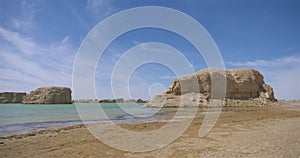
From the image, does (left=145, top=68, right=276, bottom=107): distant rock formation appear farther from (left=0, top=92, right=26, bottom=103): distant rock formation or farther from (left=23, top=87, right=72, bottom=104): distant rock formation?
(left=0, top=92, right=26, bottom=103): distant rock formation

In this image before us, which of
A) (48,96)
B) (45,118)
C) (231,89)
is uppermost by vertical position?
(231,89)

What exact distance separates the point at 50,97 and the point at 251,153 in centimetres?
12499

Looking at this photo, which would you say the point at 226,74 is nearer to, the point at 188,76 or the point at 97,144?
the point at 188,76

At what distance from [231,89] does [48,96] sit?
9953 centimetres

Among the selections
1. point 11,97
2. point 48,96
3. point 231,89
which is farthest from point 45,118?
point 11,97

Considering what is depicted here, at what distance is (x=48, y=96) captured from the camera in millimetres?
115188

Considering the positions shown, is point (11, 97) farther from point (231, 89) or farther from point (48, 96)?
point (231, 89)

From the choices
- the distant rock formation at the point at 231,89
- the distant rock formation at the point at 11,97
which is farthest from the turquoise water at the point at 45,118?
the distant rock formation at the point at 11,97

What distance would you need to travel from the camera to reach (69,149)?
8.44 meters

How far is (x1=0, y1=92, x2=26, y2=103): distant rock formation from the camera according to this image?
12519cm

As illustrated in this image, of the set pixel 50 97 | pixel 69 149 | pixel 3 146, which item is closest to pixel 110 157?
pixel 69 149

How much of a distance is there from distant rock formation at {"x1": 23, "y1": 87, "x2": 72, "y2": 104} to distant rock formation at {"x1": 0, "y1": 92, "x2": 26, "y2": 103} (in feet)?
38.2

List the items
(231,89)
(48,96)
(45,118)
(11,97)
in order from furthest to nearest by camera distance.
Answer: (11,97) < (48,96) < (231,89) < (45,118)

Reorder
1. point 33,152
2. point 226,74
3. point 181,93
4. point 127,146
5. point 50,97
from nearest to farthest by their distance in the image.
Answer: point 33,152 → point 127,146 → point 181,93 → point 226,74 → point 50,97
